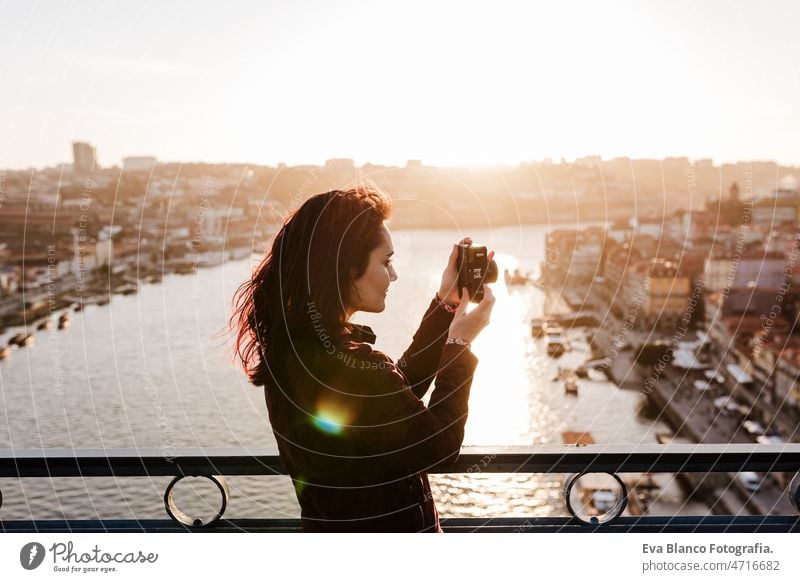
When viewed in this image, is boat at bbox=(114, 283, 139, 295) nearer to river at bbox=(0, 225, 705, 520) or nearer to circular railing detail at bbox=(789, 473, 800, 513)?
river at bbox=(0, 225, 705, 520)

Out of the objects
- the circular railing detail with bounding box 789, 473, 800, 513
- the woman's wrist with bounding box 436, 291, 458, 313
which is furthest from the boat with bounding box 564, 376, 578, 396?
the woman's wrist with bounding box 436, 291, 458, 313

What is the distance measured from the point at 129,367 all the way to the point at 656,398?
13062mm

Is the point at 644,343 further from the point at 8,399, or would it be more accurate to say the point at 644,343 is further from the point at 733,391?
the point at 8,399

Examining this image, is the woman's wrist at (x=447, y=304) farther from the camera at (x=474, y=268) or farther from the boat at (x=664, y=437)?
the boat at (x=664, y=437)

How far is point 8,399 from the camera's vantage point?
1748 cm

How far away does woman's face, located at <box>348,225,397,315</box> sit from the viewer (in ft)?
2.61

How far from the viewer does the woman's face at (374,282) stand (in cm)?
80

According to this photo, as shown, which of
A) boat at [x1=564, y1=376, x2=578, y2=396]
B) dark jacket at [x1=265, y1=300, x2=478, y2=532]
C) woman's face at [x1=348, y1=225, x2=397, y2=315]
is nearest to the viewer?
dark jacket at [x1=265, y1=300, x2=478, y2=532]

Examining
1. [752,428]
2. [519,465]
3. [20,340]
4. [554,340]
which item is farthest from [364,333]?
[554,340]

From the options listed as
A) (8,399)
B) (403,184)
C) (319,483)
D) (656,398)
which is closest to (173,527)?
(319,483)

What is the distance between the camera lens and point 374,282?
0.80m

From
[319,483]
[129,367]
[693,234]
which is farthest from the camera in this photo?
[693,234]

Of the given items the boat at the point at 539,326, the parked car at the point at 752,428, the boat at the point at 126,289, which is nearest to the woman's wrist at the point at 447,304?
the parked car at the point at 752,428

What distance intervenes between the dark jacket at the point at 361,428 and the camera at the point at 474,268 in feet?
0.38
